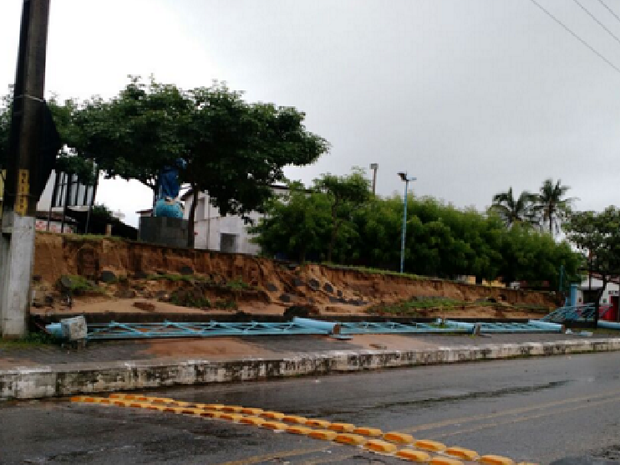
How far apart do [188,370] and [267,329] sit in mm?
4914

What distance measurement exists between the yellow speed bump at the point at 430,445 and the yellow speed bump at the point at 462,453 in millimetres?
85

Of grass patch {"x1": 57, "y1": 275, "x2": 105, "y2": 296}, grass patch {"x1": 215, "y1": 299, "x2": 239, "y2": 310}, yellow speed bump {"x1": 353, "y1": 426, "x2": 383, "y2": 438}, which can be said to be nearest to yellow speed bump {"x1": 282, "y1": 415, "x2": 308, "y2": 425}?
yellow speed bump {"x1": 353, "y1": 426, "x2": 383, "y2": 438}

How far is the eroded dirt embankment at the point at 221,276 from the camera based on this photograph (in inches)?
620

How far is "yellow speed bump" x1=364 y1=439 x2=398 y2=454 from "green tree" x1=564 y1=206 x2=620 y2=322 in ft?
104

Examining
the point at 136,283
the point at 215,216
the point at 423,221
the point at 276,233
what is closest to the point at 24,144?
the point at 136,283

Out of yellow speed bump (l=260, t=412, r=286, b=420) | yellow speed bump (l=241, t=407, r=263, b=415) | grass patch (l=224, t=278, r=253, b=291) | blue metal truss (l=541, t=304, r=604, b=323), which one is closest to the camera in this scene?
yellow speed bump (l=260, t=412, r=286, b=420)

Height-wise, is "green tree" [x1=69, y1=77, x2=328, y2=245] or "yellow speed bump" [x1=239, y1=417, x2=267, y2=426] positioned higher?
"green tree" [x1=69, y1=77, x2=328, y2=245]

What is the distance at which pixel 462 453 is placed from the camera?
221 inches

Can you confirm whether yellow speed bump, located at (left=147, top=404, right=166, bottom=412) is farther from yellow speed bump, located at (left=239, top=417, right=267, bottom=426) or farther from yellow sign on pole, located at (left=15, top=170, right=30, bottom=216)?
yellow sign on pole, located at (left=15, top=170, right=30, bottom=216)

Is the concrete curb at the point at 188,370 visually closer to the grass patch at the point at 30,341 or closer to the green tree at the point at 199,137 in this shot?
the grass patch at the point at 30,341

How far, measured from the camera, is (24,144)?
1087cm

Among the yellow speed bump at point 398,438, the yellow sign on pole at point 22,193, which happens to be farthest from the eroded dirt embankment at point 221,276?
the yellow speed bump at point 398,438

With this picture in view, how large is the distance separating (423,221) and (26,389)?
33.5 metres

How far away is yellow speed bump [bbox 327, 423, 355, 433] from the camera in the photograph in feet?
21.7
